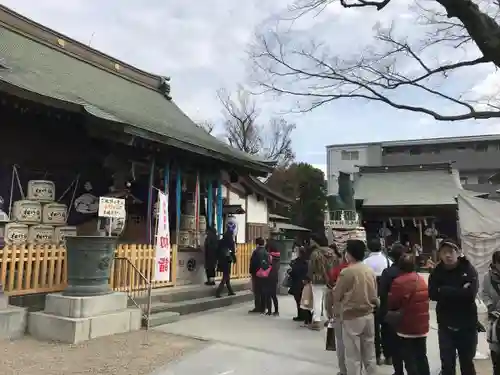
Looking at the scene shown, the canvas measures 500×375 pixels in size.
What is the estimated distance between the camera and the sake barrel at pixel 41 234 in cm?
871

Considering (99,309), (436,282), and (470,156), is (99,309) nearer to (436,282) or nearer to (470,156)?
(436,282)

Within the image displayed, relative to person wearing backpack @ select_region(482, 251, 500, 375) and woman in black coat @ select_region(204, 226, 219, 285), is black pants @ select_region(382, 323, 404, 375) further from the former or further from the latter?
woman in black coat @ select_region(204, 226, 219, 285)

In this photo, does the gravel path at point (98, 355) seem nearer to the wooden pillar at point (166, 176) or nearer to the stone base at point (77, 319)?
the stone base at point (77, 319)

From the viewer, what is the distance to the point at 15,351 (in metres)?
5.99

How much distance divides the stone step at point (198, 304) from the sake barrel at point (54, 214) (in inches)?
100

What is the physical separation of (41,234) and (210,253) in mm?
3698

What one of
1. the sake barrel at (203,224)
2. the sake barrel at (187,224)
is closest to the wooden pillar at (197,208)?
the sake barrel at (187,224)

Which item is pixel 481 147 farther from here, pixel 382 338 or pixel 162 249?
pixel 382 338

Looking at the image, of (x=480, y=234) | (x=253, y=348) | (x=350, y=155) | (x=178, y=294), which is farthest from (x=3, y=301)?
(x=350, y=155)

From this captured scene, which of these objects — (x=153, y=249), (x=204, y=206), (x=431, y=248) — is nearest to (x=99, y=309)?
(x=153, y=249)

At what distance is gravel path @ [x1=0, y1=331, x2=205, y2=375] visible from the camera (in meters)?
5.31

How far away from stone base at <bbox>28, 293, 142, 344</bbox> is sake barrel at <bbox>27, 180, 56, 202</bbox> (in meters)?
2.78

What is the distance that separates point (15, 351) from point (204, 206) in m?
7.21

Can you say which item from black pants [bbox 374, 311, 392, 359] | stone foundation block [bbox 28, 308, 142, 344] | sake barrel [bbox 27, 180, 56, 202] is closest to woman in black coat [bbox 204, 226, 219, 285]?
sake barrel [bbox 27, 180, 56, 202]
